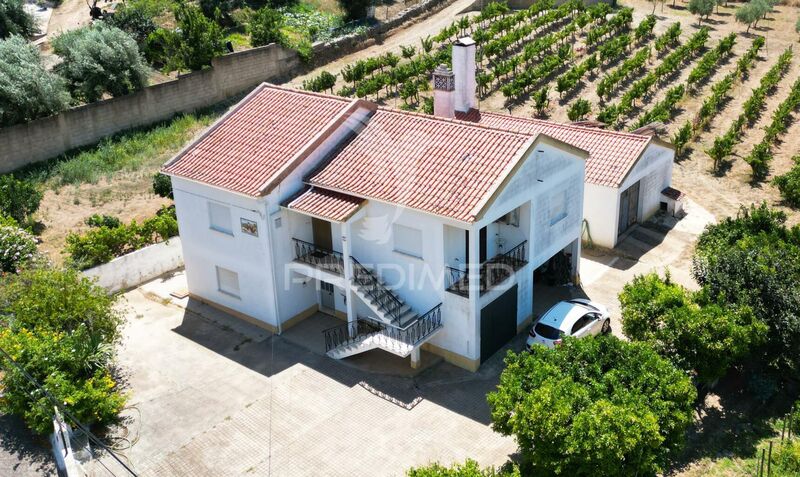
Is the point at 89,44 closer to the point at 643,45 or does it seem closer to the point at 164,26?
the point at 164,26

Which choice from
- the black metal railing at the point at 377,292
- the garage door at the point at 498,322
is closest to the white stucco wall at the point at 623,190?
the garage door at the point at 498,322

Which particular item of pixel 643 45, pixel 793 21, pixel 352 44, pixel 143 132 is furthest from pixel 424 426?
pixel 793 21

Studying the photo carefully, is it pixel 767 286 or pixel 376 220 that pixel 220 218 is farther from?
pixel 767 286

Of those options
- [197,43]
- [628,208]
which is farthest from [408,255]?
[197,43]

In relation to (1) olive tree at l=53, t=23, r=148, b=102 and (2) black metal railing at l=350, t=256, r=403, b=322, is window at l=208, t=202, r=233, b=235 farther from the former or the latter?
(1) olive tree at l=53, t=23, r=148, b=102

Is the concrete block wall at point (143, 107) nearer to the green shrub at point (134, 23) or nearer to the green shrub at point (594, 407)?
the green shrub at point (134, 23)

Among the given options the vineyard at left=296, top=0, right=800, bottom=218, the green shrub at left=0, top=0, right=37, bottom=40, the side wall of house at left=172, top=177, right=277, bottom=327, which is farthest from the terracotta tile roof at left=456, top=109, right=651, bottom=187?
the green shrub at left=0, top=0, right=37, bottom=40
